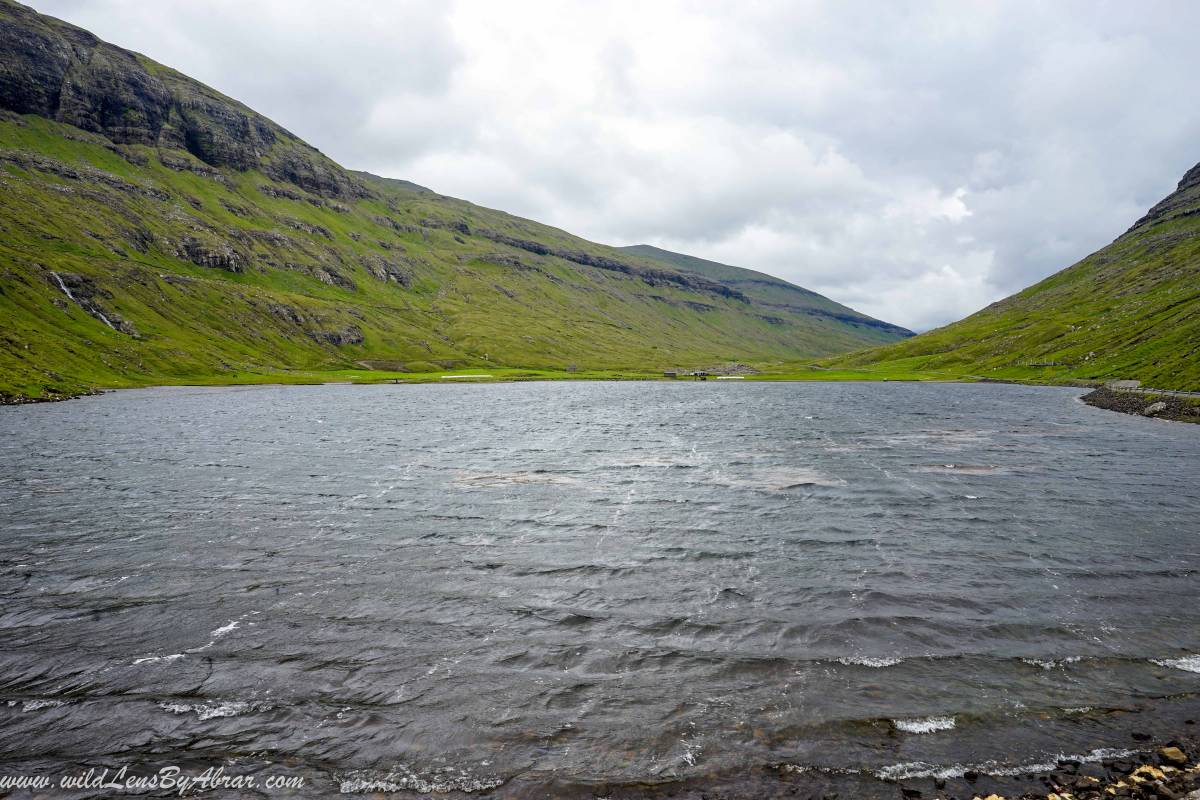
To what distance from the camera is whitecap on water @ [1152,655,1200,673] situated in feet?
58.8

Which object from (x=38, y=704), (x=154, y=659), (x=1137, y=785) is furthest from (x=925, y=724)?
(x=38, y=704)

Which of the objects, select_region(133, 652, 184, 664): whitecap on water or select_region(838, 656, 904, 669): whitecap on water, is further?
select_region(133, 652, 184, 664): whitecap on water

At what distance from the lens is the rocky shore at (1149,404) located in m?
86.9

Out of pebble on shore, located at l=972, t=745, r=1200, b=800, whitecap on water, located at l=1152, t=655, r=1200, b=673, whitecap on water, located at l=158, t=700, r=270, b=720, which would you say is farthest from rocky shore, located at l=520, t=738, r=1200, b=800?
whitecap on water, located at l=158, t=700, r=270, b=720

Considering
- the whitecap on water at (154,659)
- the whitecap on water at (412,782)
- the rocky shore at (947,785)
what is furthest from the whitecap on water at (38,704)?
the rocky shore at (947,785)

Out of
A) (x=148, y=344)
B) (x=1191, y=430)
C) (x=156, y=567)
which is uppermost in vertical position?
(x=148, y=344)

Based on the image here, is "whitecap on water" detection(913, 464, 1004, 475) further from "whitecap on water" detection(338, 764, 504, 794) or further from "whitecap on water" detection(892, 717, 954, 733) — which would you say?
"whitecap on water" detection(338, 764, 504, 794)

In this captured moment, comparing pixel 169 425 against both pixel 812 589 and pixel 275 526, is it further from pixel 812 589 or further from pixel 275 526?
pixel 812 589

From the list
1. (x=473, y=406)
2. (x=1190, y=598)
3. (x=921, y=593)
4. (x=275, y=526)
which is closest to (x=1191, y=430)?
(x=1190, y=598)

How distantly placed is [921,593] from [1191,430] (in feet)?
260

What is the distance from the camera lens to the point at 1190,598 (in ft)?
→ 76.2

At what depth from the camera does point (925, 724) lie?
50.0 feet

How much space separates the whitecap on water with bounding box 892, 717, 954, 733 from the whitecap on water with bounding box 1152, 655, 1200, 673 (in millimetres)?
8429

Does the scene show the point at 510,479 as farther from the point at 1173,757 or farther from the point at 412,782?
the point at 1173,757
